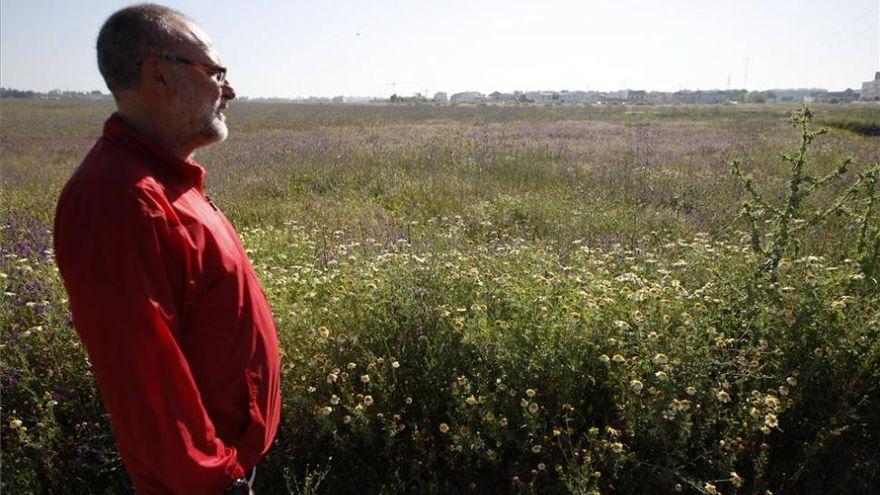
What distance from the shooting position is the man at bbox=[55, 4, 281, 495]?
1.40 m

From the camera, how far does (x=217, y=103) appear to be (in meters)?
1.85

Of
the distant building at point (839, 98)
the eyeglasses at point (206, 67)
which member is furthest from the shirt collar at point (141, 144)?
the distant building at point (839, 98)

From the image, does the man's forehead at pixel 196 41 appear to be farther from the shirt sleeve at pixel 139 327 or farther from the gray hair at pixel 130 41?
the shirt sleeve at pixel 139 327

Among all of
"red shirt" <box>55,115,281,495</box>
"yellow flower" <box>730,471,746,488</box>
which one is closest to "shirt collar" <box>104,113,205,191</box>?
"red shirt" <box>55,115,281,495</box>

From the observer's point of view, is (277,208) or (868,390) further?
(277,208)

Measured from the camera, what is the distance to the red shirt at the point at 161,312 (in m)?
1.40

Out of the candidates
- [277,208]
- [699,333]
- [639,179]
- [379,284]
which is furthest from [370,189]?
[699,333]

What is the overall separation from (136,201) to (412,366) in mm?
2149

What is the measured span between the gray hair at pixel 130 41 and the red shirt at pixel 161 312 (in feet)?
0.45

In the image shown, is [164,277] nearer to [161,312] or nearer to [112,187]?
[161,312]

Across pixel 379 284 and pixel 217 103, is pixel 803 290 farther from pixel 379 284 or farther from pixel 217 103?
pixel 217 103

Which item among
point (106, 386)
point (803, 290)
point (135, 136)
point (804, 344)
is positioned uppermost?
point (135, 136)

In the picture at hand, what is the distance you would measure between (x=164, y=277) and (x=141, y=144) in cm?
47

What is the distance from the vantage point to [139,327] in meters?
1.41
